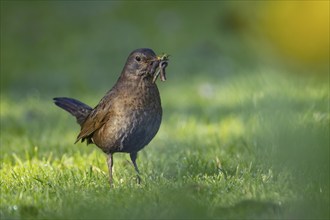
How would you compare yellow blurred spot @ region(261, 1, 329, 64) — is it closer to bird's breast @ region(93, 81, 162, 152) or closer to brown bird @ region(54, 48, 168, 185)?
brown bird @ region(54, 48, 168, 185)

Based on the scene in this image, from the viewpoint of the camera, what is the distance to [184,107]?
8.37 m

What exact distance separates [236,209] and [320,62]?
4192 millimetres

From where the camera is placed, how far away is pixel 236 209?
13.7ft

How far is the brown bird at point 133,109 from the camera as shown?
507 cm

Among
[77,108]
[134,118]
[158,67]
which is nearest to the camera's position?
[134,118]

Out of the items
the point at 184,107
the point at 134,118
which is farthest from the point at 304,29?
the point at 134,118

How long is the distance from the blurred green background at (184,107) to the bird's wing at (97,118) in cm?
28

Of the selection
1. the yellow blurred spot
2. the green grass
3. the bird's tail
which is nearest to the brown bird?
the green grass

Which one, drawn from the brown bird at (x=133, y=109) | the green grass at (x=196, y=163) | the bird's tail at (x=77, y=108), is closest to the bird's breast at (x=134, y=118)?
the brown bird at (x=133, y=109)

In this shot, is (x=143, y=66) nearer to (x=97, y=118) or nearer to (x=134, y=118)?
(x=134, y=118)

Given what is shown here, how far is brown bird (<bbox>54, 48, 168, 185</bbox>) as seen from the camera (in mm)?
5074

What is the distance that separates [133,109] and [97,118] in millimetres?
427

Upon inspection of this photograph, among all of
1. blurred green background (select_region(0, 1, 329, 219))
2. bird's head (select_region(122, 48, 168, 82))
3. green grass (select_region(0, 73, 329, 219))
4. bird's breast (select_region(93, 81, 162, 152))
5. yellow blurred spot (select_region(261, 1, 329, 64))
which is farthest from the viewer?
yellow blurred spot (select_region(261, 1, 329, 64))

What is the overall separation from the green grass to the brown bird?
0.25 m
